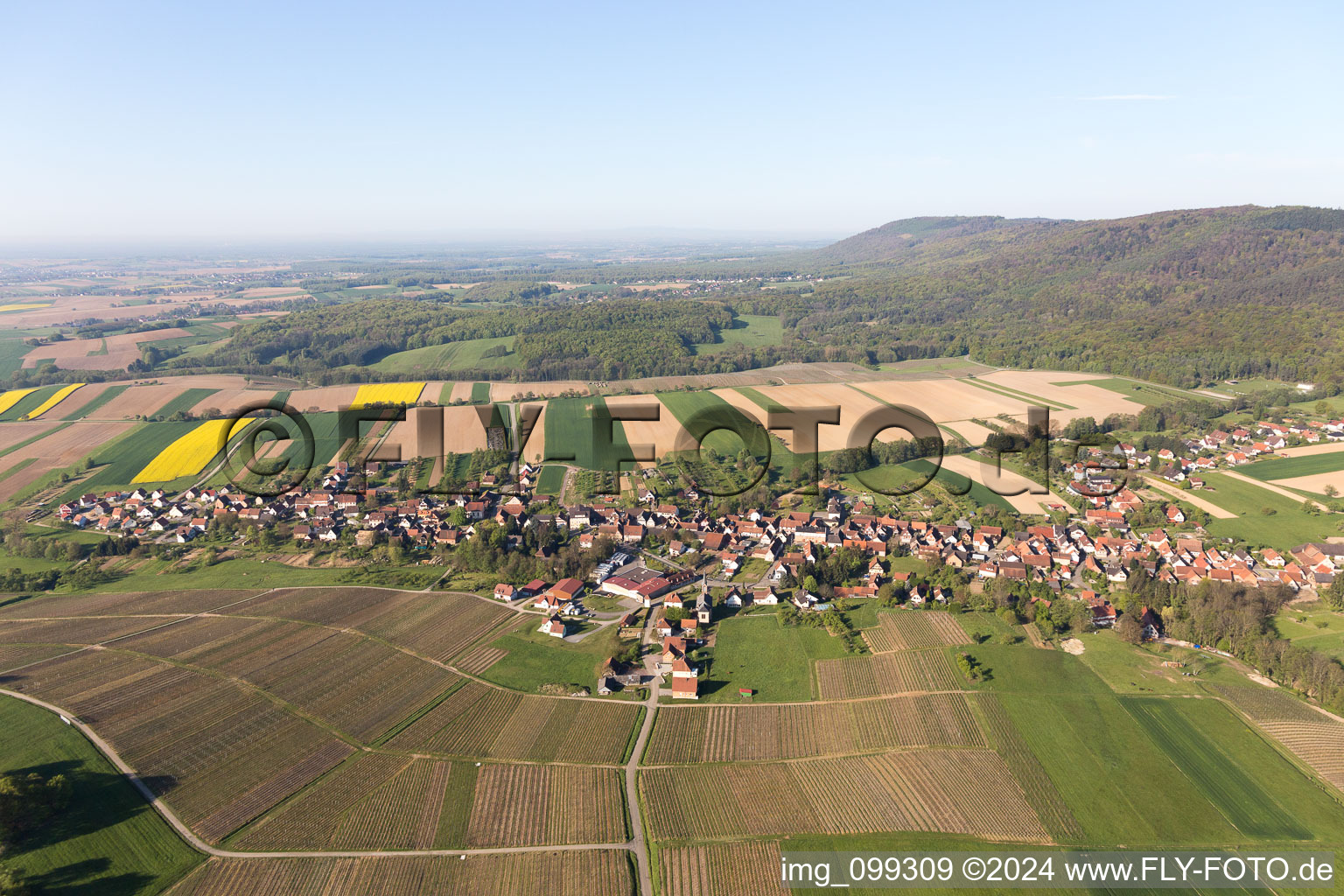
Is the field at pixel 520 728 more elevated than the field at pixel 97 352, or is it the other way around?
the field at pixel 97 352

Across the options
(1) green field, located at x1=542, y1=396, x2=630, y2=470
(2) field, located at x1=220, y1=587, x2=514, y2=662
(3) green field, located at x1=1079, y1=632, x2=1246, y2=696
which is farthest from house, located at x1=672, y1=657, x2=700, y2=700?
(1) green field, located at x1=542, y1=396, x2=630, y2=470

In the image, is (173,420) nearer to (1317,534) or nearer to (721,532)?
(721,532)

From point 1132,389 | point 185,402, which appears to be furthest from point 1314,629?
point 185,402

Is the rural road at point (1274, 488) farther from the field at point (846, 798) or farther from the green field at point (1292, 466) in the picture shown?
the field at point (846, 798)

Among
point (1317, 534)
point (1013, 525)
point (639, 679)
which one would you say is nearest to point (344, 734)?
point (639, 679)

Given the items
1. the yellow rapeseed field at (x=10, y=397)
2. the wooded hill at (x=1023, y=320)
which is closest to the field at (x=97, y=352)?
the wooded hill at (x=1023, y=320)

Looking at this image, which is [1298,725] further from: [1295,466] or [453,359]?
[453,359]
